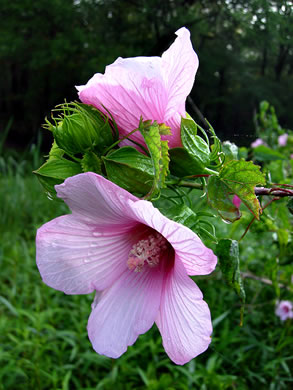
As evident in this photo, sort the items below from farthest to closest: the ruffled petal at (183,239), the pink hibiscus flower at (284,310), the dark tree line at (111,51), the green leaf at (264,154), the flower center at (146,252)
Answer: the dark tree line at (111,51) → the pink hibiscus flower at (284,310) → the green leaf at (264,154) → the flower center at (146,252) → the ruffled petal at (183,239)

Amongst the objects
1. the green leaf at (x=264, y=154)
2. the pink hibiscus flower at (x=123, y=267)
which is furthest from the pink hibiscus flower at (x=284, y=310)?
the pink hibiscus flower at (x=123, y=267)

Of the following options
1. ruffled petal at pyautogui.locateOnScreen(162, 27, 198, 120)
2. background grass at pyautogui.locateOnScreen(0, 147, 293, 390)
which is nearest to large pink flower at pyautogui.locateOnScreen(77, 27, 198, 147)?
ruffled petal at pyautogui.locateOnScreen(162, 27, 198, 120)

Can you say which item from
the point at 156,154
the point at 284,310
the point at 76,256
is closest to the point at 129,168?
the point at 156,154

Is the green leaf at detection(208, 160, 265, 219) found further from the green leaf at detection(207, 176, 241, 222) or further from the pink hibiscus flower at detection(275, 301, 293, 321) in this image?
the pink hibiscus flower at detection(275, 301, 293, 321)

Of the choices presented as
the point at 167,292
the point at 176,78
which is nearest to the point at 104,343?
the point at 167,292

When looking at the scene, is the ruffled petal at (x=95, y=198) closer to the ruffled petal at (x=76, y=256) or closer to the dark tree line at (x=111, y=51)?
the ruffled petal at (x=76, y=256)

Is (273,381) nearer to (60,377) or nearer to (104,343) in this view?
(60,377)

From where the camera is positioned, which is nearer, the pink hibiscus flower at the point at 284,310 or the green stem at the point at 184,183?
the green stem at the point at 184,183
